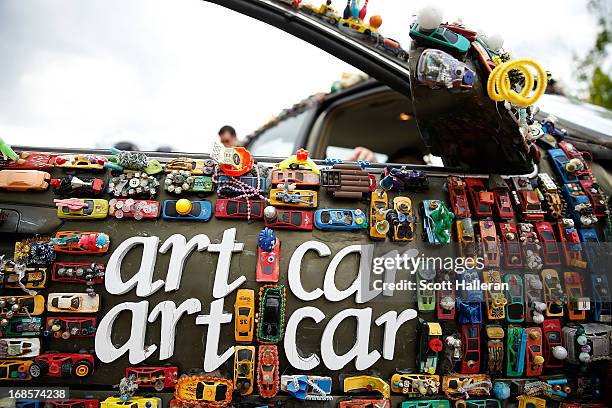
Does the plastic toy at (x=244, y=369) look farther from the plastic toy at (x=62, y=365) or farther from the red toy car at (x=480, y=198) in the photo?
the red toy car at (x=480, y=198)

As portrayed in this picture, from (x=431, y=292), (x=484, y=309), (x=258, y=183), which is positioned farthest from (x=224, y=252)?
(x=484, y=309)

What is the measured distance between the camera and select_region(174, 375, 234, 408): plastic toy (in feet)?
4.33

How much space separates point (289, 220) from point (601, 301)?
1.08m

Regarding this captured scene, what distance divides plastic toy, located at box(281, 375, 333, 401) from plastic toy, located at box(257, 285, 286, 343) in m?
0.13

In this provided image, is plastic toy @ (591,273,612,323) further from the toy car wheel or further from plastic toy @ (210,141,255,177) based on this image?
the toy car wheel

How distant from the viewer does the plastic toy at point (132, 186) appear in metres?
1.42

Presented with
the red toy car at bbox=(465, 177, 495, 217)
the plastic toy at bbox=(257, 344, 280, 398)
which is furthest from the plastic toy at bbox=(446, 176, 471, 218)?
the plastic toy at bbox=(257, 344, 280, 398)

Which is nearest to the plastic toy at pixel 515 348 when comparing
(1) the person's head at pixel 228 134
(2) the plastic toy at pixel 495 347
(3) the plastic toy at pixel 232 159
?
(2) the plastic toy at pixel 495 347

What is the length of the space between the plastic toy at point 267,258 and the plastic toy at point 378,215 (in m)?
0.32

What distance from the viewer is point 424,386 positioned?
1388 mm

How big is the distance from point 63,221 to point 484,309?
1.37m

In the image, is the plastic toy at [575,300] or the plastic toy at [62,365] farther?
the plastic toy at [575,300]

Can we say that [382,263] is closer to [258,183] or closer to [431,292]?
[431,292]

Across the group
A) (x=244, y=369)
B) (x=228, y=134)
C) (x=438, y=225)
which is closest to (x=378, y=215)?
(x=438, y=225)
